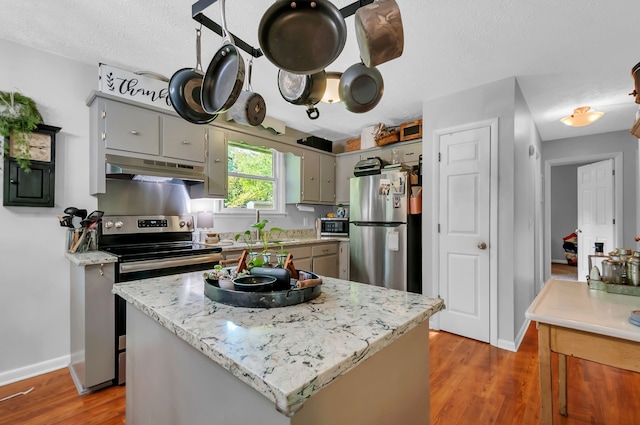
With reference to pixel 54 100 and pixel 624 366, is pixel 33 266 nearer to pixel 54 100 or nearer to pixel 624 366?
pixel 54 100

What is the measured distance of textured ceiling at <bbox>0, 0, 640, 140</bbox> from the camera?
70.1 inches

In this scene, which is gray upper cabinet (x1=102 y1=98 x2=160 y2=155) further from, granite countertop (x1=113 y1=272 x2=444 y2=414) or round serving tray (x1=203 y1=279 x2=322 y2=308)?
round serving tray (x1=203 y1=279 x2=322 y2=308)

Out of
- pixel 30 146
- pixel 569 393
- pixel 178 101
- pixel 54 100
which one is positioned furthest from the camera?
pixel 54 100

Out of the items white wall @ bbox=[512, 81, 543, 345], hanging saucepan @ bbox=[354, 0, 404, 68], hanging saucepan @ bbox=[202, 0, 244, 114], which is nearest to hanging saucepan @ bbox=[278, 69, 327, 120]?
hanging saucepan @ bbox=[202, 0, 244, 114]

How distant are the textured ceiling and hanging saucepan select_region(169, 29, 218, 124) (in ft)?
2.04

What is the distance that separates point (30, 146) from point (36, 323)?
1337 mm

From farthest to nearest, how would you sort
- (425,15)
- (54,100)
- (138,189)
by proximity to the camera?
(138,189) < (54,100) < (425,15)

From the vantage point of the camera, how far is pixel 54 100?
7.59 feet

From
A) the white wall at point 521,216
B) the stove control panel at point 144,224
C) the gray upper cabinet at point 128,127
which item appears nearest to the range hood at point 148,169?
the gray upper cabinet at point 128,127

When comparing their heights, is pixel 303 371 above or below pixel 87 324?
above

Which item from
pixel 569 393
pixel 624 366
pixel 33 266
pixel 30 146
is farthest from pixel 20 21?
pixel 569 393

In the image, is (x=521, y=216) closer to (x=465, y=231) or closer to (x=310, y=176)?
(x=465, y=231)

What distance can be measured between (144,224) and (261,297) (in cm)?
215

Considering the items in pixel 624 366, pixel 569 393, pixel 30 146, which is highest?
pixel 30 146
